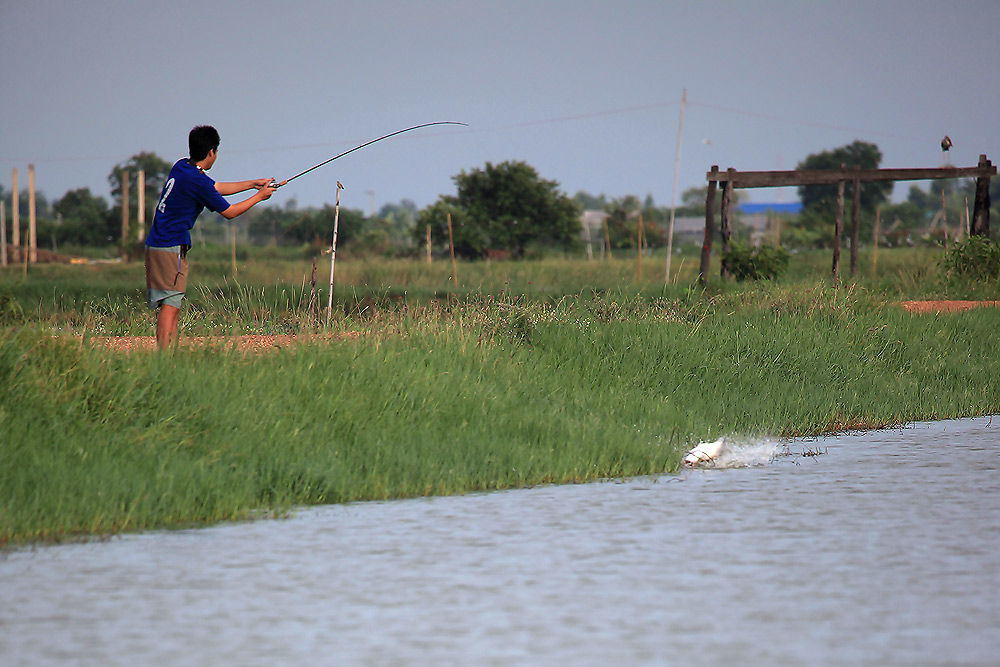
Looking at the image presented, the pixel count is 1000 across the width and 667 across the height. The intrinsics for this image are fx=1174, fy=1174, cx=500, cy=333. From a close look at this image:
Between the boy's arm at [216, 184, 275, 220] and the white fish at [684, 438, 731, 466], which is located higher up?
the boy's arm at [216, 184, 275, 220]

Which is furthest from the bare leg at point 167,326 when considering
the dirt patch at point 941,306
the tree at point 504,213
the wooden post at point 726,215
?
the tree at point 504,213

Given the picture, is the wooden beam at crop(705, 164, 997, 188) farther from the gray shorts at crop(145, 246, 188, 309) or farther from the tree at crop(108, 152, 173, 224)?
the tree at crop(108, 152, 173, 224)

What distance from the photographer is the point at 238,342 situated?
10.2m

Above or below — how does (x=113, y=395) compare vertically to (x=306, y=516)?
above

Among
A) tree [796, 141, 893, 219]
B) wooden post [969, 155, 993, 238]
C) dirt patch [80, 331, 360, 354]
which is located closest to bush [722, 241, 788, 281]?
wooden post [969, 155, 993, 238]

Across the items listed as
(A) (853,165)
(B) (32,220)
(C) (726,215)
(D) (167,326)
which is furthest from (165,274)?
(A) (853,165)

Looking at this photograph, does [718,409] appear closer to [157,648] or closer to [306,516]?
[306,516]

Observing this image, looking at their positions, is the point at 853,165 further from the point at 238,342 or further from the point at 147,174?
the point at 238,342

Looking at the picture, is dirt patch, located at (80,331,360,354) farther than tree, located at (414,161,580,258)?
No

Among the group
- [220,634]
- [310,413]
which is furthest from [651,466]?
[220,634]

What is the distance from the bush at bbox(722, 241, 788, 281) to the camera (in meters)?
24.0

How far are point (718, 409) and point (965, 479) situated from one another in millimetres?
2737

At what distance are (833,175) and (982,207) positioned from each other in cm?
316

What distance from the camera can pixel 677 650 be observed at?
15.5 feet
